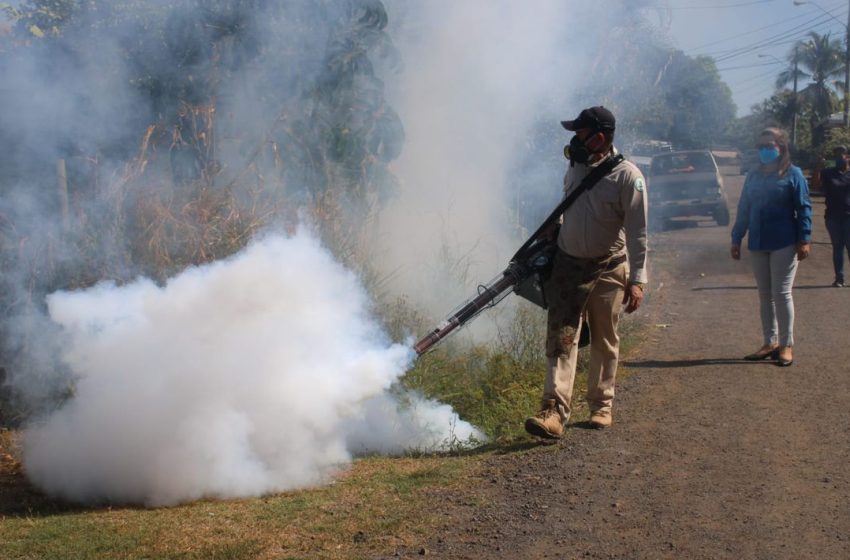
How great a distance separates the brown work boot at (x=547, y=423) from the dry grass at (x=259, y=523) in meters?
0.42

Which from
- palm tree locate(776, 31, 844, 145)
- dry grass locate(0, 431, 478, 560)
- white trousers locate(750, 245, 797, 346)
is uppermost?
palm tree locate(776, 31, 844, 145)

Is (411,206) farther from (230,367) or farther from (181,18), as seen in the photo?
(230,367)

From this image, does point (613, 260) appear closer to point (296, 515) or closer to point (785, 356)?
point (296, 515)

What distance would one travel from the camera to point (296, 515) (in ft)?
14.9

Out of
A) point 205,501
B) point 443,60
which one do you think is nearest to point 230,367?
point 205,501

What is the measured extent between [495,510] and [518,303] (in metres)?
4.22

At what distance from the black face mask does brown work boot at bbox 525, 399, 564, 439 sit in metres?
1.48

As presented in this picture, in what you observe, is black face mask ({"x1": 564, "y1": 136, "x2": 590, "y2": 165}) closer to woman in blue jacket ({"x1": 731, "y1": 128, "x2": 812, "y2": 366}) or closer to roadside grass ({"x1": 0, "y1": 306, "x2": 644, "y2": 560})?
roadside grass ({"x1": 0, "y1": 306, "x2": 644, "y2": 560})

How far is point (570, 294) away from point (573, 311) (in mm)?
106

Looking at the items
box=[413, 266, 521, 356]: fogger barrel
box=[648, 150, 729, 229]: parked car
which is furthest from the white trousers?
box=[648, 150, 729, 229]: parked car

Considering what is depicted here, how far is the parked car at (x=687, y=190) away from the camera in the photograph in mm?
21125

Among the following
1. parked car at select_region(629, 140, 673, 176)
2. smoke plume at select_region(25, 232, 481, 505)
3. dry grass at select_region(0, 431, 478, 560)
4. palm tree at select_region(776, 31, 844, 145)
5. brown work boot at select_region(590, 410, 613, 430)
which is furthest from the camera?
palm tree at select_region(776, 31, 844, 145)

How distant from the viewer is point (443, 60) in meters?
10.5

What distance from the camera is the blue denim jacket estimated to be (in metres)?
7.15
